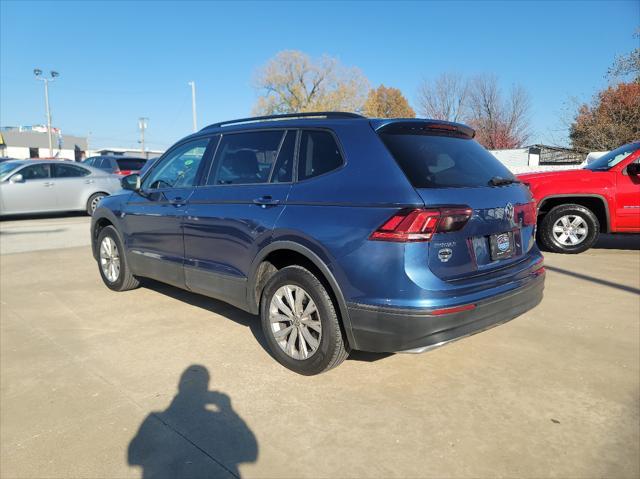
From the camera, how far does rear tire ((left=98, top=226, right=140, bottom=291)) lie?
5.37 metres

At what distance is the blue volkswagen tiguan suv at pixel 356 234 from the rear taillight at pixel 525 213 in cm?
2

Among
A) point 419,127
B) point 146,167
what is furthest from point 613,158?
point 146,167

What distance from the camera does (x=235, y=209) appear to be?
377 centimetres

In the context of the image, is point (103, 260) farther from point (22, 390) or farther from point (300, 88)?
point (300, 88)

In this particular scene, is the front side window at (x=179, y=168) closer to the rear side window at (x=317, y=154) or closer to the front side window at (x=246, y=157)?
the front side window at (x=246, y=157)

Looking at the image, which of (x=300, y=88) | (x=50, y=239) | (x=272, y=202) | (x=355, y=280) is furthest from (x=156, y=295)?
(x=300, y=88)

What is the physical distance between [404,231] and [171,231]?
8.47ft

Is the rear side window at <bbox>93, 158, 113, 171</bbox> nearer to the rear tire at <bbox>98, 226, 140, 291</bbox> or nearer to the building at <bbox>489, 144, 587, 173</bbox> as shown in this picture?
the rear tire at <bbox>98, 226, 140, 291</bbox>

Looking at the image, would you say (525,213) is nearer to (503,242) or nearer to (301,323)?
(503,242)

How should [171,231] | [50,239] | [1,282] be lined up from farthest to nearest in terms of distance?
[50,239], [1,282], [171,231]

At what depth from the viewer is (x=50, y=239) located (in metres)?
9.30

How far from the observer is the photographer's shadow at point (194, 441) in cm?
240

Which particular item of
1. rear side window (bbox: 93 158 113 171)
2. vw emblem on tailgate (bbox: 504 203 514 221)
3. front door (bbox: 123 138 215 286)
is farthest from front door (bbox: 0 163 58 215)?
vw emblem on tailgate (bbox: 504 203 514 221)

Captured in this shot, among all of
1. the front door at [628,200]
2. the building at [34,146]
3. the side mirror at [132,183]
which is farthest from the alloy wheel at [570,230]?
the building at [34,146]
